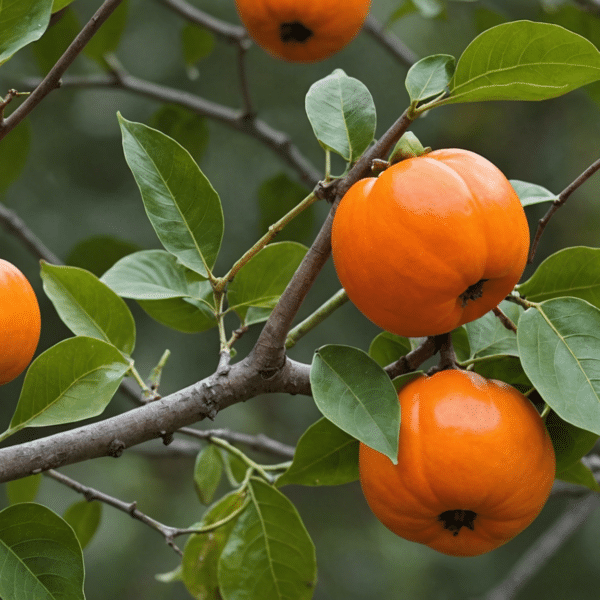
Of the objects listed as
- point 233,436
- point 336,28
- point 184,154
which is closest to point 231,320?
point 233,436

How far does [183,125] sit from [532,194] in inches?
41.0

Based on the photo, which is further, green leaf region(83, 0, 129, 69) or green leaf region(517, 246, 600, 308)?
green leaf region(83, 0, 129, 69)

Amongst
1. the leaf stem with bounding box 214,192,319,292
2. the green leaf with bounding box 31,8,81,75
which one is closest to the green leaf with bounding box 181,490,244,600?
the leaf stem with bounding box 214,192,319,292

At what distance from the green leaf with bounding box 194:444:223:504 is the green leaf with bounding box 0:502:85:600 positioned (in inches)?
19.0

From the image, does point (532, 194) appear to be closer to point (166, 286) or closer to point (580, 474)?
point (580, 474)

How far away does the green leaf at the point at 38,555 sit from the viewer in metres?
0.68

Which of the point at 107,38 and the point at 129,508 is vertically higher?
the point at 107,38

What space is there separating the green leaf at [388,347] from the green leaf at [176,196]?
0.73 feet

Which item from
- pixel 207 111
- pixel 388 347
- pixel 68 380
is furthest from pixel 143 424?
pixel 207 111

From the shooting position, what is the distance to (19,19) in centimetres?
69

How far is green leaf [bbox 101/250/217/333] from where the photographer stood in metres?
0.85

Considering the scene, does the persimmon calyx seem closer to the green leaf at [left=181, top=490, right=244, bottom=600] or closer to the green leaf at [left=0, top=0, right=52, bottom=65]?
the green leaf at [left=181, top=490, right=244, bottom=600]

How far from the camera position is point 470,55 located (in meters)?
0.62

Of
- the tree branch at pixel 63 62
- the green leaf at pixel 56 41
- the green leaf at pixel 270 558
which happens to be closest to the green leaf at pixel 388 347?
the green leaf at pixel 270 558
